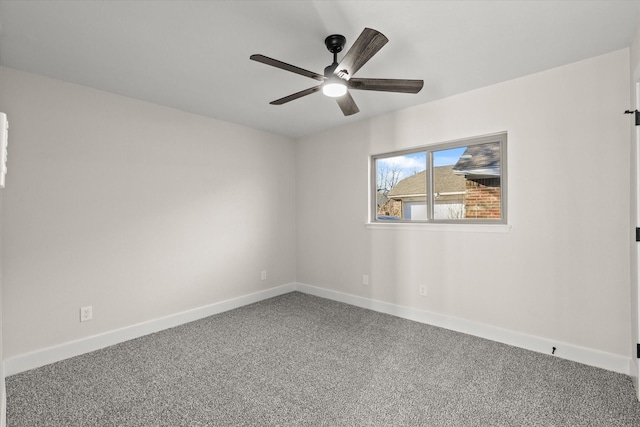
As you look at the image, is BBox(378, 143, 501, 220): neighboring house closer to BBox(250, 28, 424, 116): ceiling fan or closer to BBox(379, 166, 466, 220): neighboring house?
BBox(379, 166, 466, 220): neighboring house

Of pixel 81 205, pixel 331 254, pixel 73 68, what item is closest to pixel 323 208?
pixel 331 254

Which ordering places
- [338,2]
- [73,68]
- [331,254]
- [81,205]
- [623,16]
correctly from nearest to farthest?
[338,2] < [623,16] < [73,68] < [81,205] < [331,254]

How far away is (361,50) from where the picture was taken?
1.74 metres

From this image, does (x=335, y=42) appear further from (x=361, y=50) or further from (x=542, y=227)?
(x=542, y=227)

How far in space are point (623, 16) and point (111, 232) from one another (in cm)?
399

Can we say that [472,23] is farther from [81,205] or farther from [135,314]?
[135,314]

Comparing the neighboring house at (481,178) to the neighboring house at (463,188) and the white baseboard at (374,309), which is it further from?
the white baseboard at (374,309)

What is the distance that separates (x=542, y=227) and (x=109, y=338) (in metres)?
3.78

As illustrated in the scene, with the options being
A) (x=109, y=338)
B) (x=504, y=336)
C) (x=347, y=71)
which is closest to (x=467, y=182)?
(x=504, y=336)

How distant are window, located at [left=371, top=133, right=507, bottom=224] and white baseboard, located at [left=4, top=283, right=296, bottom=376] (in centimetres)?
207

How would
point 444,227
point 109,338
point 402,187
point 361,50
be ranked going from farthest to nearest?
point 402,187 < point 444,227 < point 109,338 < point 361,50

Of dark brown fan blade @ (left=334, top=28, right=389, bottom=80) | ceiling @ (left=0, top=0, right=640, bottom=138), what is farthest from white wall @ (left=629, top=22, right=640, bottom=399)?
dark brown fan blade @ (left=334, top=28, right=389, bottom=80)

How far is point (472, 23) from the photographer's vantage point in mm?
1917

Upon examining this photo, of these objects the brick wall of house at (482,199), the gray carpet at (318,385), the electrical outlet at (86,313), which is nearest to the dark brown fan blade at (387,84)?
the brick wall of house at (482,199)
